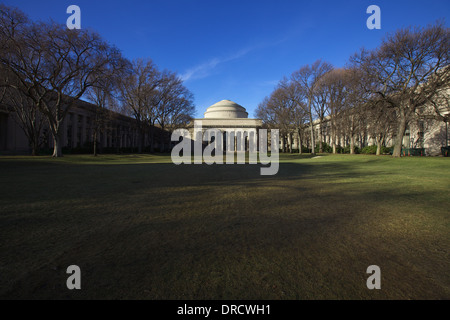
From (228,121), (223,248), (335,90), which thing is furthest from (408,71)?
(228,121)

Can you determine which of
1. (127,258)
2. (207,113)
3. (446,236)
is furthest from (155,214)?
(207,113)

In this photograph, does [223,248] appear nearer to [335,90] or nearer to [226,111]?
[335,90]

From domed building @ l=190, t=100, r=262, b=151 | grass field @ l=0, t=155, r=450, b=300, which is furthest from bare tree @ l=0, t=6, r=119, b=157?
domed building @ l=190, t=100, r=262, b=151

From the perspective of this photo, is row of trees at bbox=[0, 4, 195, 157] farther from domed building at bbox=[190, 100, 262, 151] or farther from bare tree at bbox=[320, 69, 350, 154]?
domed building at bbox=[190, 100, 262, 151]

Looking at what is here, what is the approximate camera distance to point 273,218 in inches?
168

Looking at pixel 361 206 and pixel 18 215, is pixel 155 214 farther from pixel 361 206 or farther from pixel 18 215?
pixel 361 206

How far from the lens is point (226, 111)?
7325 cm

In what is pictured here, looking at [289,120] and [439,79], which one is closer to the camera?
[439,79]

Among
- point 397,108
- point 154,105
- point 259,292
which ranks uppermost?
point 154,105

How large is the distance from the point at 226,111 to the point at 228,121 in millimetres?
6825

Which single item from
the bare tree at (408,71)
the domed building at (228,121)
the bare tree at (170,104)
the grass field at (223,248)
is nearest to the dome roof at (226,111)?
the domed building at (228,121)

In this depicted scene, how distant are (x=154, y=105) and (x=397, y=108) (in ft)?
Result: 113

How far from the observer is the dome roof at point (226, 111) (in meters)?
72.6

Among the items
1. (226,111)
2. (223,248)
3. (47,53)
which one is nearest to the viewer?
(223,248)
